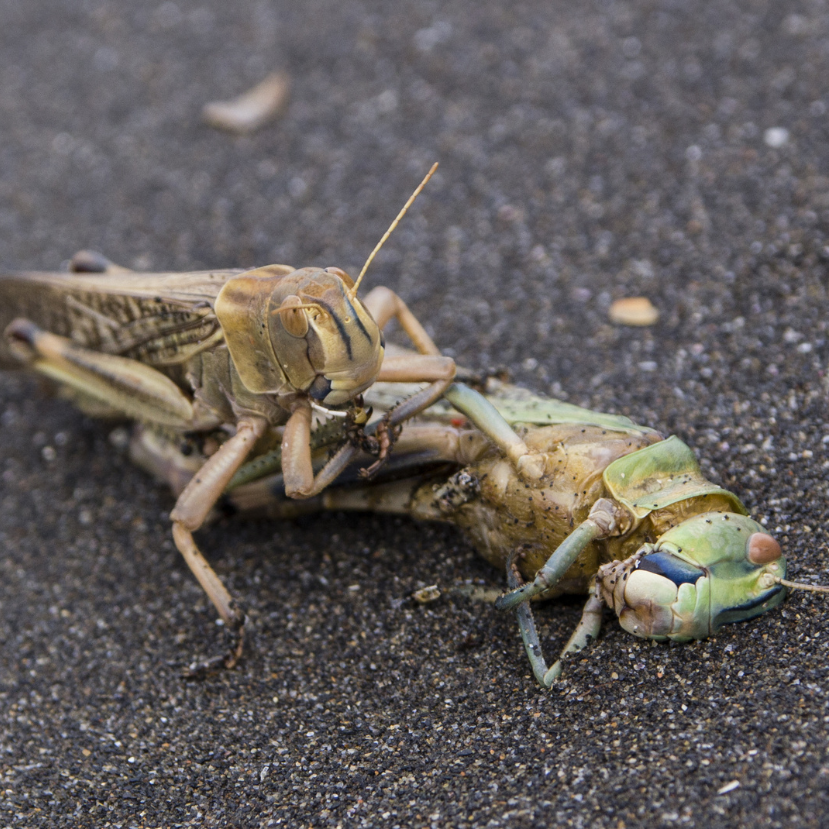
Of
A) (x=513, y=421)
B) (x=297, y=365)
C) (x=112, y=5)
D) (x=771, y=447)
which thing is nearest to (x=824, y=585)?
(x=771, y=447)

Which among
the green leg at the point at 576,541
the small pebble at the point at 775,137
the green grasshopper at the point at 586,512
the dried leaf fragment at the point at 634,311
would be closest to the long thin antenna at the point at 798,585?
the green grasshopper at the point at 586,512

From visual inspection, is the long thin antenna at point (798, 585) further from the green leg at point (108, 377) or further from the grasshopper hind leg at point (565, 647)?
the green leg at point (108, 377)

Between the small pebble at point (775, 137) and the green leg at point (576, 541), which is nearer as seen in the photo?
the green leg at point (576, 541)

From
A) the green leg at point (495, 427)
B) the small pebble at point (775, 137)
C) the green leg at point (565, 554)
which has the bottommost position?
the green leg at point (565, 554)

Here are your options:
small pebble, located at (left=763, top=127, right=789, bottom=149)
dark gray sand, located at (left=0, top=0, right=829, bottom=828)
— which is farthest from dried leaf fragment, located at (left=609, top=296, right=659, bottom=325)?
small pebble, located at (left=763, top=127, right=789, bottom=149)

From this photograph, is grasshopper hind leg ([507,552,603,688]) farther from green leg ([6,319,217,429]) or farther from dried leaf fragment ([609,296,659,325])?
dried leaf fragment ([609,296,659,325])

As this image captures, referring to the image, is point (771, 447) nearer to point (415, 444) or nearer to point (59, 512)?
point (415, 444)
